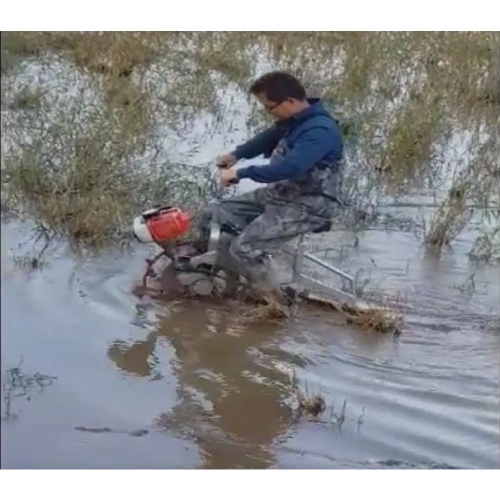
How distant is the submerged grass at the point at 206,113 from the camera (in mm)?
4352

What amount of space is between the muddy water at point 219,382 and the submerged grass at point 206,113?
30 centimetres

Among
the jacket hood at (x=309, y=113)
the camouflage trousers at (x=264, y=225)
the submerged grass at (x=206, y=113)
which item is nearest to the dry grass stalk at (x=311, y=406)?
the camouflage trousers at (x=264, y=225)

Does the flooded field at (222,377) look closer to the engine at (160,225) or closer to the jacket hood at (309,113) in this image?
the engine at (160,225)

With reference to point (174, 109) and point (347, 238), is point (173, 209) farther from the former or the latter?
point (174, 109)

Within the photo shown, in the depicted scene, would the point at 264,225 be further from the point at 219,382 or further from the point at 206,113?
the point at 206,113

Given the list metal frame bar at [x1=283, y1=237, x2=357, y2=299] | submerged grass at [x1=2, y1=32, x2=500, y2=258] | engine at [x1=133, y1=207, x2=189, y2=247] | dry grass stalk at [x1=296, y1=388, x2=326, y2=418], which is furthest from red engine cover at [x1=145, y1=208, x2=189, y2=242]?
dry grass stalk at [x1=296, y1=388, x2=326, y2=418]

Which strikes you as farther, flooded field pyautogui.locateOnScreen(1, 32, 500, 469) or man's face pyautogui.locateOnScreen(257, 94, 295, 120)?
man's face pyautogui.locateOnScreen(257, 94, 295, 120)

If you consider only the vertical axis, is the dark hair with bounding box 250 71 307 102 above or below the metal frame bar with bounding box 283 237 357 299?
above

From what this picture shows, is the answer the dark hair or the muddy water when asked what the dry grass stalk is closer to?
the muddy water

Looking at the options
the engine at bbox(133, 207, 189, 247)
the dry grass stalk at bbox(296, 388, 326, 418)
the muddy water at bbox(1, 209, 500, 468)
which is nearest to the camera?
the muddy water at bbox(1, 209, 500, 468)

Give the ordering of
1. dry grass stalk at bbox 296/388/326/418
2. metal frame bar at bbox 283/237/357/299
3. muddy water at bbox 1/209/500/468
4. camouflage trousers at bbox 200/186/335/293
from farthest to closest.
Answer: metal frame bar at bbox 283/237/357/299 < camouflage trousers at bbox 200/186/335/293 < dry grass stalk at bbox 296/388/326/418 < muddy water at bbox 1/209/500/468

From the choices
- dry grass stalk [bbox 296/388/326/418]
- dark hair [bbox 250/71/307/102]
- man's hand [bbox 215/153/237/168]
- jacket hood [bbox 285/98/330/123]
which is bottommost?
dry grass stalk [bbox 296/388/326/418]

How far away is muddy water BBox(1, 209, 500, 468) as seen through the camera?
10.9 ft

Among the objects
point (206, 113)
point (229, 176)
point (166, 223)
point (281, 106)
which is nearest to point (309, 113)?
point (281, 106)
